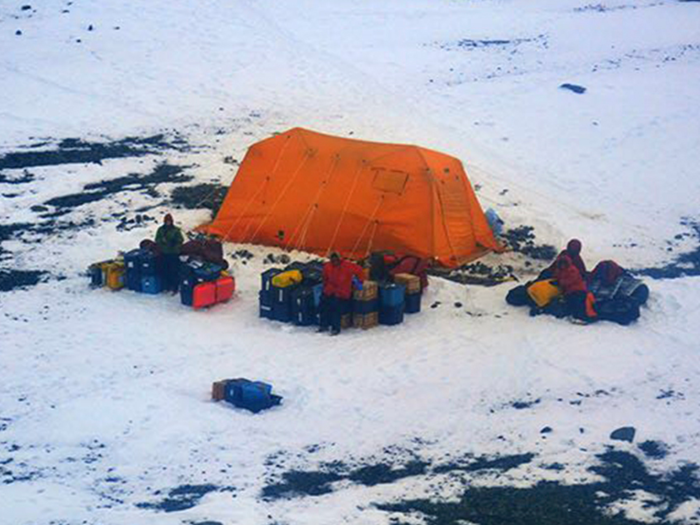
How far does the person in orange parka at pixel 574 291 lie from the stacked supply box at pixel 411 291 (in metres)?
2.28

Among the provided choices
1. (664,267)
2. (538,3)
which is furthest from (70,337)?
(538,3)

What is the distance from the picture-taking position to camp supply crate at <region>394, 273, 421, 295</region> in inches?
701

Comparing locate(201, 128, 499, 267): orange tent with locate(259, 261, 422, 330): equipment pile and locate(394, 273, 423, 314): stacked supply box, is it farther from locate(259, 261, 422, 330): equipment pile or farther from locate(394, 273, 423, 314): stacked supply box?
locate(259, 261, 422, 330): equipment pile

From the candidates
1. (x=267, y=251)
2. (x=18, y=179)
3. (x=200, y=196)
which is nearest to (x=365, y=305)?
(x=267, y=251)

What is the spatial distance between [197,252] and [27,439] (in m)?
5.89

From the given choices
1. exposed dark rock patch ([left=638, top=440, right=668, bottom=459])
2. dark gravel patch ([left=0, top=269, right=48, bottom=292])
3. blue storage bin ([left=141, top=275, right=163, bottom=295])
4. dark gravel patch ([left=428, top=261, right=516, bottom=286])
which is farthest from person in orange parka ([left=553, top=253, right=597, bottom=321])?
dark gravel patch ([left=0, top=269, right=48, bottom=292])

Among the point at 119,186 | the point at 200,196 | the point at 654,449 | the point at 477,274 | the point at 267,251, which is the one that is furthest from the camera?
the point at 119,186

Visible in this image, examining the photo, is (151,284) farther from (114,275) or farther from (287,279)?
(287,279)

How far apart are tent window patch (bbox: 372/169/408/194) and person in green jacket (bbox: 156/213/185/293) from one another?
3.95m

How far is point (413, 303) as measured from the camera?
58.9ft

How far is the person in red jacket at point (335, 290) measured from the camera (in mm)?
16938

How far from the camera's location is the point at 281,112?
3136cm

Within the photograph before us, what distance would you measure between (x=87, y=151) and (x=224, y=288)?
10.3 m

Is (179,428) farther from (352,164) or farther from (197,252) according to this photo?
(352,164)
